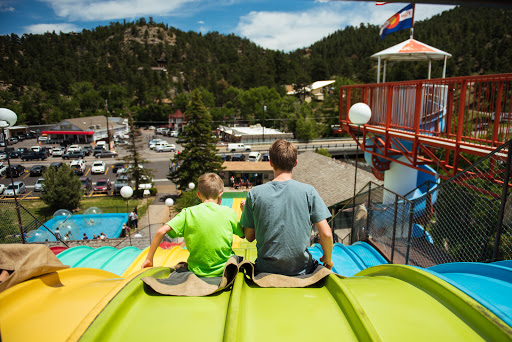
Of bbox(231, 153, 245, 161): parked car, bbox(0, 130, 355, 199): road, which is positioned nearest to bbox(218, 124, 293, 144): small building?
bbox(0, 130, 355, 199): road

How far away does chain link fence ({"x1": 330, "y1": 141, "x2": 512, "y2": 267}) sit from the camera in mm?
5266

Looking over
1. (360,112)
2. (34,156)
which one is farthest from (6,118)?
(34,156)

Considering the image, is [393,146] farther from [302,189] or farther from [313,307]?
[313,307]

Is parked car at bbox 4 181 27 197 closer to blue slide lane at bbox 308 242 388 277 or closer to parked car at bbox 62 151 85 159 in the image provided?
parked car at bbox 62 151 85 159

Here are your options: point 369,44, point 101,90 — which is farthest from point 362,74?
point 101,90

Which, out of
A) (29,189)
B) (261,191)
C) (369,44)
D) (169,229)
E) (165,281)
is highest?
(369,44)

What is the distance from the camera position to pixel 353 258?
21.6ft

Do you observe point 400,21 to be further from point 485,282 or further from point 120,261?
point 120,261

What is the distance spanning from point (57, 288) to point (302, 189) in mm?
1995

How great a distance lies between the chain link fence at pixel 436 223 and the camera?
527 cm

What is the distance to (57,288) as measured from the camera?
7.79ft

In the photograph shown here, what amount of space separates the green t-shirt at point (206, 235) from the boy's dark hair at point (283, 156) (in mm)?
677

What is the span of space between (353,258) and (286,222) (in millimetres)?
4512

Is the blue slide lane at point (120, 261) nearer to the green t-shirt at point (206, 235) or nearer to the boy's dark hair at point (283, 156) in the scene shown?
the green t-shirt at point (206, 235)
